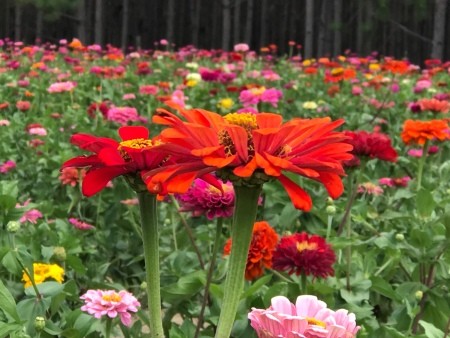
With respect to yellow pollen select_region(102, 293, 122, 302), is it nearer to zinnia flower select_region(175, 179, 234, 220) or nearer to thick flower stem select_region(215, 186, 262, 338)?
zinnia flower select_region(175, 179, 234, 220)

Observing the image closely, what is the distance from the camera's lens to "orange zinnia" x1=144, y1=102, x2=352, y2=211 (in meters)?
0.68

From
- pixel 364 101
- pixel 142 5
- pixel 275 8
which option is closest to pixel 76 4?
pixel 142 5

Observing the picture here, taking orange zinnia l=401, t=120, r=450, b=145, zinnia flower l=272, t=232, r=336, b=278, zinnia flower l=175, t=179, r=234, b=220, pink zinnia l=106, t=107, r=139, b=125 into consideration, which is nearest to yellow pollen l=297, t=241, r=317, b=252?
zinnia flower l=272, t=232, r=336, b=278

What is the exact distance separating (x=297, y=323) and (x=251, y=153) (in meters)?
0.18

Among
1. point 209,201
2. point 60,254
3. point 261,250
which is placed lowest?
point 60,254

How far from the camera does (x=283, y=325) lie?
24.4 inches

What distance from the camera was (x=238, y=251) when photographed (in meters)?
0.73

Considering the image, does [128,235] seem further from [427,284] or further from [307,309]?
[307,309]

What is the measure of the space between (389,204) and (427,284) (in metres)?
0.91

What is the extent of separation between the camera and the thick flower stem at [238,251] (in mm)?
713

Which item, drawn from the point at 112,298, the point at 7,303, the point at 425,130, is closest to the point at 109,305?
the point at 112,298

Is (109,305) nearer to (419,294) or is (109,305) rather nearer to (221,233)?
(221,233)

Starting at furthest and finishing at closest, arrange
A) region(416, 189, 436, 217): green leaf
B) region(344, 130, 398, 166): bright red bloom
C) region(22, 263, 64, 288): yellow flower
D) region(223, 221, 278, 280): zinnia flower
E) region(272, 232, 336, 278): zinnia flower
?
1. region(416, 189, 436, 217): green leaf
2. region(344, 130, 398, 166): bright red bloom
3. region(22, 263, 64, 288): yellow flower
4. region(223, 221, 278, 280): zinnia flower
5. region(272, 232, 336, 278): zinnia flower

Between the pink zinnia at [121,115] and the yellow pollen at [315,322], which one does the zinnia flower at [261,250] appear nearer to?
the yellow pollen at [315,322]
